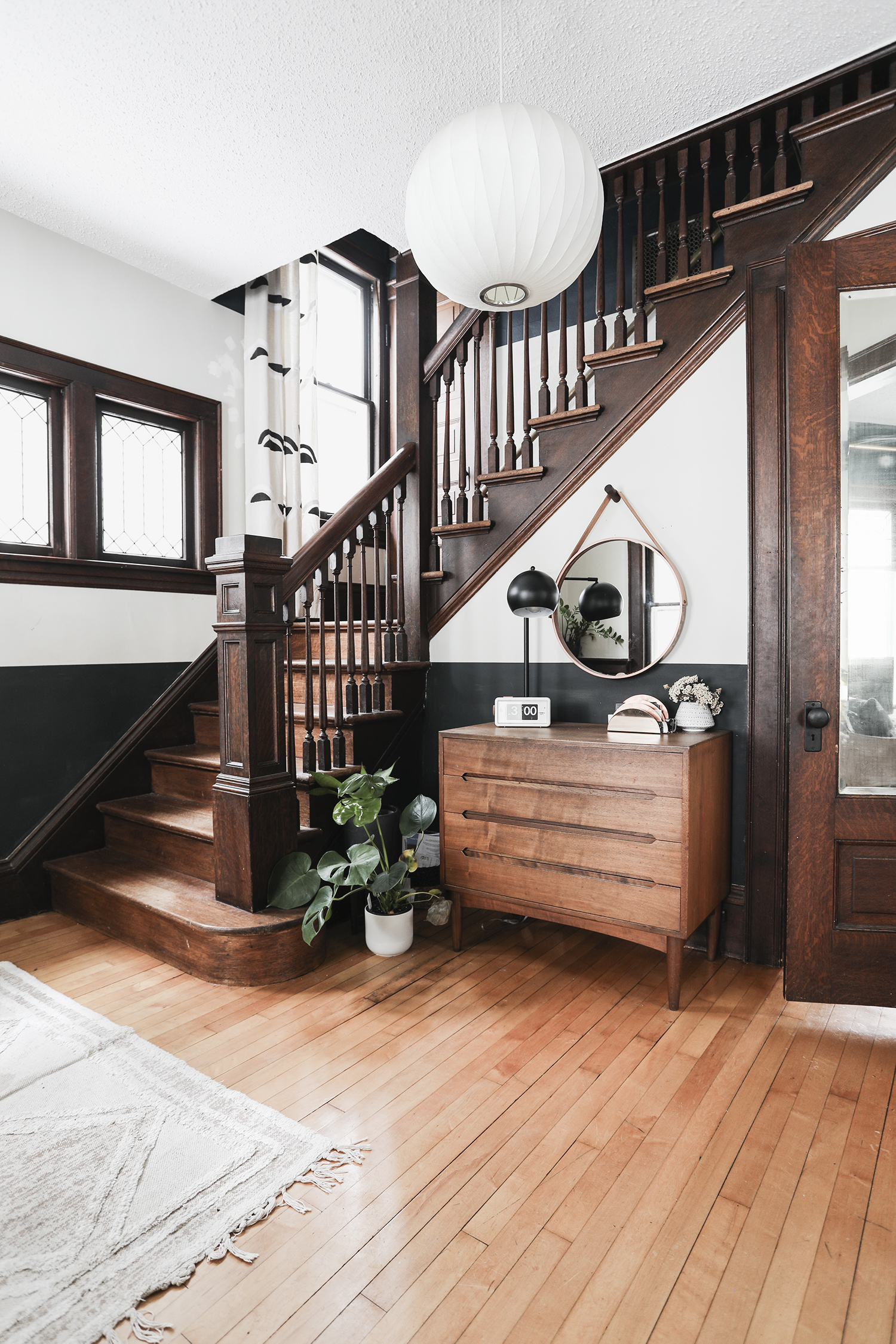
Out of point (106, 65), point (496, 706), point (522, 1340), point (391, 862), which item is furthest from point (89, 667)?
point (522, 1340)

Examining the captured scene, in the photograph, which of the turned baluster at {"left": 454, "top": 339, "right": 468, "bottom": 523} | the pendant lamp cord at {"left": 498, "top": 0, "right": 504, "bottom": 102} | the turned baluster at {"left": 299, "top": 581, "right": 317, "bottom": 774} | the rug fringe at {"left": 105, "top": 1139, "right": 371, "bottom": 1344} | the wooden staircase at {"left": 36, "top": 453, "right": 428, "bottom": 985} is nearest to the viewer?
the rug fringe at {"left": 105, "top": 1139, "right": 371, "bottom": 1344}

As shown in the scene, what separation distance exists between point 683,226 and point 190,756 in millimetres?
3089

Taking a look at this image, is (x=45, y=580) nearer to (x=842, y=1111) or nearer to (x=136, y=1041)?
(x=136, y=1041)

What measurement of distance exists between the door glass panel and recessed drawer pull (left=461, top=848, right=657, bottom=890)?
2.24 ft

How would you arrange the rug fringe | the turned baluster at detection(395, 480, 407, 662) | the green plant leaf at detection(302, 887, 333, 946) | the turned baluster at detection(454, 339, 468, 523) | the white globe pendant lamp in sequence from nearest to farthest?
1. the rug fringe
2. the white globe pendant lamp
3. the green plant leaf at detection(302, 887, 333, 946)
4. the turned baluster at detection(454, 339, 468, 523)
5. the turned baluster at detection(395, 480, 407, 662)

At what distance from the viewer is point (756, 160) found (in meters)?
2.65

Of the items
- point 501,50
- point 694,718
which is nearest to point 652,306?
point 501,50

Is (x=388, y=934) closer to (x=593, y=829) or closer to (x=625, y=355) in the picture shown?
(x=593, y=829)

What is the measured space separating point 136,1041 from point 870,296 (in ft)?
10.2

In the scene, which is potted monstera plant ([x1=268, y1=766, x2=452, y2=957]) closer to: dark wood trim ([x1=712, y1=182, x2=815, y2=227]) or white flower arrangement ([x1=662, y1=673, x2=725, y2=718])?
white flower arrangement ([x1=662, y1=673, x2=725, y2=718])

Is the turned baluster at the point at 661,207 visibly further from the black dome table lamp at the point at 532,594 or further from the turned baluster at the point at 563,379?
Answer: the black dome table lamp at the point at 532,594

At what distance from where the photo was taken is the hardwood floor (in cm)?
127

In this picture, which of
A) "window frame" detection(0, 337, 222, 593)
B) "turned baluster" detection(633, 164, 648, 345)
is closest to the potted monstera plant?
"window frame" detection(0, 337, 222, 593)

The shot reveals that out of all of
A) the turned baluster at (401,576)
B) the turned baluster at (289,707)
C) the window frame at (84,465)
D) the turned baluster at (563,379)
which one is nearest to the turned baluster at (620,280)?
the turned baluster at (563,379)
